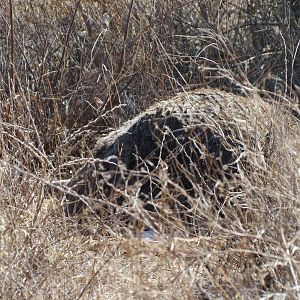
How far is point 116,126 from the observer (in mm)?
9188

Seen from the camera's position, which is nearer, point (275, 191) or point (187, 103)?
point (275, 191)

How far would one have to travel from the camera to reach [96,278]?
18.0ft

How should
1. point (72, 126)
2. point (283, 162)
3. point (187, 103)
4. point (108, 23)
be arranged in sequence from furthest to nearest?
point (108, 23)
point (72, 126)
point (187, 103)
point (283, 162)

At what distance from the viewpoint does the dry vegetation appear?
187 inches

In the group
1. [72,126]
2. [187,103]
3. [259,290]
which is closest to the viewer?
[259,290]

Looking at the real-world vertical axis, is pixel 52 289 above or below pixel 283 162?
below

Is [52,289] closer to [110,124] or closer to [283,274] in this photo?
[283,274]

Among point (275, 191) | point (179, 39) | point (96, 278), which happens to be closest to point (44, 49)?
point (179, 39)

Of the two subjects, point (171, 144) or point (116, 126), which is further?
point (116, 126)

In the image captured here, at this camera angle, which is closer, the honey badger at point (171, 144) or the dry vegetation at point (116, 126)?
the dry vegetation at point (116, 126)

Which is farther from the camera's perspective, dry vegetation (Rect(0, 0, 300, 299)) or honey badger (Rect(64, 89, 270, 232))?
honey badger (Rect(64, 89, 270, 232))

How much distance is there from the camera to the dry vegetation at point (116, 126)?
187 inches

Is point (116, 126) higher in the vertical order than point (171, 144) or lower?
lower

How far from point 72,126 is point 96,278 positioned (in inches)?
162
